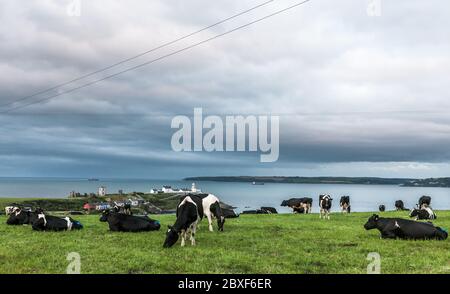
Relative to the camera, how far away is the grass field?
13367 millimetres

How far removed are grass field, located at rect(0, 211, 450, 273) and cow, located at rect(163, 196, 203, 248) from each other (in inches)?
17.2

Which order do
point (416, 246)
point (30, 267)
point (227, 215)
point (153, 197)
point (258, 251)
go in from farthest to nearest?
1. point (153, 197)
2. point (227, 215)
3. point (416, 246)
4. point (258, 251)
5. point (30, 267)

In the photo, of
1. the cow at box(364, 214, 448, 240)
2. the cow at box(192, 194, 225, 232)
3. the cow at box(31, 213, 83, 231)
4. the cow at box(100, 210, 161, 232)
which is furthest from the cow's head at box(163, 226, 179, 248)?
the cow at box(364, 214, 448, 240)

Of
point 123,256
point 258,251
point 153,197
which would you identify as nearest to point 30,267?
point 123,256

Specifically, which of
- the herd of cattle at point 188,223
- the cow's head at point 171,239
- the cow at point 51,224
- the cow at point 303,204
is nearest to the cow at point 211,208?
the herd of cattle at point 188,223

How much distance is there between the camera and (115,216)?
912 inches

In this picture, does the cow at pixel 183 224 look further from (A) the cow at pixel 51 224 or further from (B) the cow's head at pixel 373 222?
(B) the cow's head at pixel 373 222

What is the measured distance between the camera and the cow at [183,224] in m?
17.2

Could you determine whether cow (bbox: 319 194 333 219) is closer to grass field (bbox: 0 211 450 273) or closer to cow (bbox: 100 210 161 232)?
grass field (bbox: 0 211 450 273)

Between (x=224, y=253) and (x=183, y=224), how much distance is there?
2671 mm

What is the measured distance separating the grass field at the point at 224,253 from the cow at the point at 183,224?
17.2 inches
